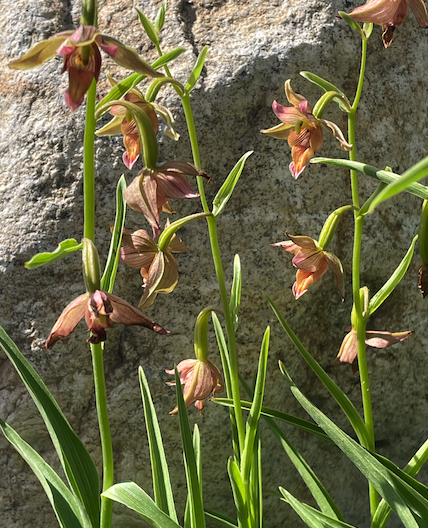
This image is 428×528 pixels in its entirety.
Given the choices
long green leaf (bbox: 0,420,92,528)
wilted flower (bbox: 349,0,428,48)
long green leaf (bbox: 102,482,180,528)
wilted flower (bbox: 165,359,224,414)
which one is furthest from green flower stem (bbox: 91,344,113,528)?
wilted flower (bbox: 349,0,428,48)

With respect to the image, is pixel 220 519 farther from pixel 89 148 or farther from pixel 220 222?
pixel 89 148

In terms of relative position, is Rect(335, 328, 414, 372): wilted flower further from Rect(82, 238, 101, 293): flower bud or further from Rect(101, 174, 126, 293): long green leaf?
Rect(82, 238, 101, 293): flower bud

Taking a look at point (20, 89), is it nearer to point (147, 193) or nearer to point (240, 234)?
point (240, 234)

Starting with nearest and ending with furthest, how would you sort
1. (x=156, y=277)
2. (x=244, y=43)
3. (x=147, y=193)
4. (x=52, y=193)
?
1. (x=147, y=193)
2. (x=156, y=277)
3. (x=52, y=193)
4. (x=244, y=43)

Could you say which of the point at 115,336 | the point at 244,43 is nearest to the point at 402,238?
the point at 244,43

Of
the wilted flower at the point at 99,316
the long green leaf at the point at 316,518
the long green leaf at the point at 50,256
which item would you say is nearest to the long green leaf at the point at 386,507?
the long green leaf at the point at 316,518
